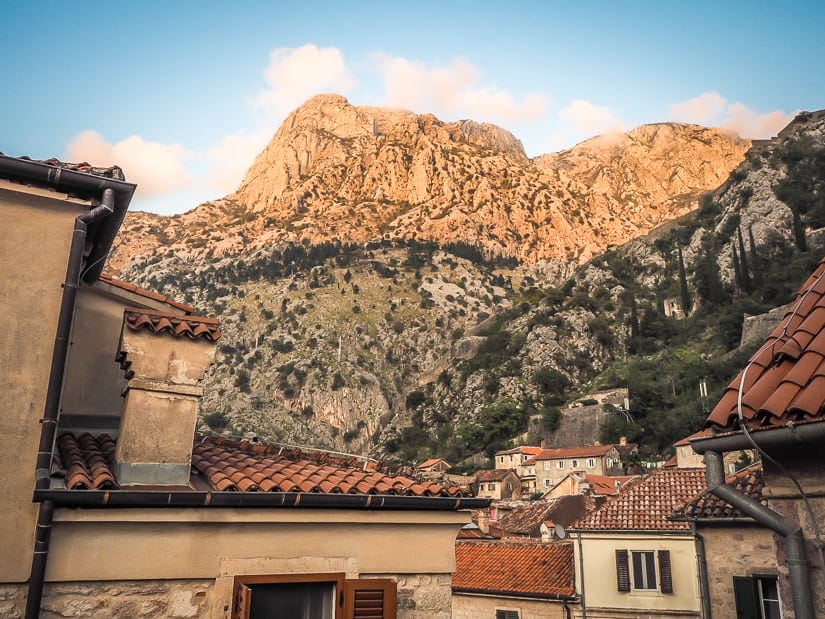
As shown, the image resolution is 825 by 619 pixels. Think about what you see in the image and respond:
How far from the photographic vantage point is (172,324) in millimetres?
8516

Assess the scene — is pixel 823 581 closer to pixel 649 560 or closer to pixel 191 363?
pixel 191 363

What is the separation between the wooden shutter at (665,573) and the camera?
73.7ft

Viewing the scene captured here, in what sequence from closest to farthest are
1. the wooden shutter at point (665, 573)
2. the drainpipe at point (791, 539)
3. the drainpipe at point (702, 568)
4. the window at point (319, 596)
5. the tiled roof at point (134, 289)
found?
the drainpipe at point (791, 539) < the window at point (319, 596) < the tiled roof at point (134, 289) < the drainpipe at point (702, 568) < the wooden shutter at point (665, 573)

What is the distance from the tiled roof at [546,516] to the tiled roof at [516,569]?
1077 cm

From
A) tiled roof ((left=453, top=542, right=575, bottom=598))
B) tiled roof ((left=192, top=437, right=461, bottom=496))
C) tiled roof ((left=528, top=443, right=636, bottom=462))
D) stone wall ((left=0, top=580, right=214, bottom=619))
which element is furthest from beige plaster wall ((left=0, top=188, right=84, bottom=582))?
tiled roof ((left=528, top=443, right=636, bottom=462))

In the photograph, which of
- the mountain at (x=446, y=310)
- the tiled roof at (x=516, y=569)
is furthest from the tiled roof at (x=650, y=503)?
the mountain at (x=446, y=310)

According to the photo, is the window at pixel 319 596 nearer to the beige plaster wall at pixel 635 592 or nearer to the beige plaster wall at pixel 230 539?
Answer: the beige plaster wall at pixel 230 539

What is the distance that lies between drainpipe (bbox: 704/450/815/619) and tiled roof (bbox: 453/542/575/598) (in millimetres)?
20119

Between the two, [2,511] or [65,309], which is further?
[65,309]

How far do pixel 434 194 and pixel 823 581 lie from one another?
559 ft

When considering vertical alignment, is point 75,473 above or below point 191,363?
below

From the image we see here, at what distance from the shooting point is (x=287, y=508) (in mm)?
8180

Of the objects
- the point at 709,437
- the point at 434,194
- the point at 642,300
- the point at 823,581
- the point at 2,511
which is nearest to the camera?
the point at 823,581

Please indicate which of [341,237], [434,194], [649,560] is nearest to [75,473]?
[649,560]
